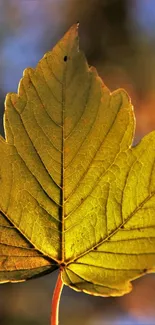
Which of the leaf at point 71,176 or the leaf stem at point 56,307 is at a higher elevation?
the leaf at point 71,176

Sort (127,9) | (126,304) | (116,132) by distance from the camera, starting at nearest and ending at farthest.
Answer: (116,132) < (126,304) < (127,9)

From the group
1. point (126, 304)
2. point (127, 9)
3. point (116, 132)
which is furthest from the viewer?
point (127, 9)

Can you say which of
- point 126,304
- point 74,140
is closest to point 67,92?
point 74,140

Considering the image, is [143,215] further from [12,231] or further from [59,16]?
[59,16]

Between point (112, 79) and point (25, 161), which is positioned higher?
point (112, 79)

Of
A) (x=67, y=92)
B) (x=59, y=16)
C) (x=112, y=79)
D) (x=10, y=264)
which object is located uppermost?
(x=59, y=16)

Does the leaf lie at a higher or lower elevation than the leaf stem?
higher

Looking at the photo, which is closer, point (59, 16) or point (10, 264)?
point (10, 264)
